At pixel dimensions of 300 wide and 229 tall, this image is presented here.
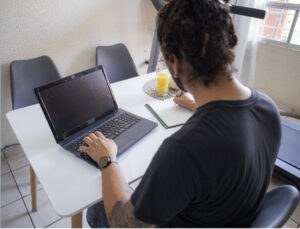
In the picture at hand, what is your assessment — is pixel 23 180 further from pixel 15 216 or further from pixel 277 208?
pixel 277 208

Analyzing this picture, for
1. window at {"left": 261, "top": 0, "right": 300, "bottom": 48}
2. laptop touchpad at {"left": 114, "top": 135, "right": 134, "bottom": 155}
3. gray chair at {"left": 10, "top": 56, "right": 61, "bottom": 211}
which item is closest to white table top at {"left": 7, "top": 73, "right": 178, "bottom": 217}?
laptop touchpad at {"left": 114, "top": 135, "right": 134, "bottom": 155}

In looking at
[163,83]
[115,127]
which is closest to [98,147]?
[115,127]

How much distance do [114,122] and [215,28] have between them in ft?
2.10

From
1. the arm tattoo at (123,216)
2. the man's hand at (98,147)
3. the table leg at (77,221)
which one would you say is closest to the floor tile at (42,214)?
the table leg at (77,221)

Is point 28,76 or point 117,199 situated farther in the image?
point 28,76

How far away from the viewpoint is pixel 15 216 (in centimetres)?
150

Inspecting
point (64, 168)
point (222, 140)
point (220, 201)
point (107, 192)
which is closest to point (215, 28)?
point (222, 140)

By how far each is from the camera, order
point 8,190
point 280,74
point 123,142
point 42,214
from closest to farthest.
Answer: point 123,142, point 42,214, point 8,190, point 280,74

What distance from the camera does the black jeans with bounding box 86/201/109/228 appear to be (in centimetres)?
97

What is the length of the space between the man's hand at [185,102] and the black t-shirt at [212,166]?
0.55 metres

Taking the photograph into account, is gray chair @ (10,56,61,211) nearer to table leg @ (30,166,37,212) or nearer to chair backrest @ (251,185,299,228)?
table leg @ (30,166,37,212)

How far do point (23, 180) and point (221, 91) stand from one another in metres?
1.69

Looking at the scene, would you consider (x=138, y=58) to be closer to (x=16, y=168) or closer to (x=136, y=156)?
(x=16, y=168)

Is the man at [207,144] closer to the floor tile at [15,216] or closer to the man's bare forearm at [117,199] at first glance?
the man's bare forearm at [117,199]
